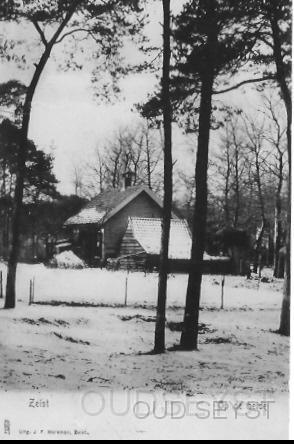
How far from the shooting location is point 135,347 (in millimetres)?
8109

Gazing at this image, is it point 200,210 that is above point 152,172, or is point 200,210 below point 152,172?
below

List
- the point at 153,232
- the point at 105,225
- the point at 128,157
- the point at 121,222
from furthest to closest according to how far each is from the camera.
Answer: the point at 121,222 < the point at 105,225 < the point at 153,232 < the point at 128,157

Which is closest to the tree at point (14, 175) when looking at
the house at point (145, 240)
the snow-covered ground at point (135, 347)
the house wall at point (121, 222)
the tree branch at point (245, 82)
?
the snow-covered ground at point (135, 347)

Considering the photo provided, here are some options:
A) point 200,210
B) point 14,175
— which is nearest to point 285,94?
point 200,210

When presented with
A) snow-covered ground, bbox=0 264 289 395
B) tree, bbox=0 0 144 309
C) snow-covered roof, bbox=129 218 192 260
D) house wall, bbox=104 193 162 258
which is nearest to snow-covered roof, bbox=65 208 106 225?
house wall, bbox=104 193 162 258

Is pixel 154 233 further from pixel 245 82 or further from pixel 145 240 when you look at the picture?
pixel 245 82

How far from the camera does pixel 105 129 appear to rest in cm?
831

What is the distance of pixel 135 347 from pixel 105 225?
1680 cm

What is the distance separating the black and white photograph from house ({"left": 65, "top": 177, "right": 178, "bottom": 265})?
1313 cm

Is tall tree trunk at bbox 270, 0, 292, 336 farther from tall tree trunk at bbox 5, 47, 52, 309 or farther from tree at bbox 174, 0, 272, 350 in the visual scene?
tall tree trunk at bbox 5, 47, 52, 309

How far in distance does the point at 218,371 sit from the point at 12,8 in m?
6.62

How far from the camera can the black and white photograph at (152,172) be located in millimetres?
6359

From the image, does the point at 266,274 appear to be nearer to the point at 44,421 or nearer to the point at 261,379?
the point at 261,379

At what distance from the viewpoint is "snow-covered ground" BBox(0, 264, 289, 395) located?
6.69m
